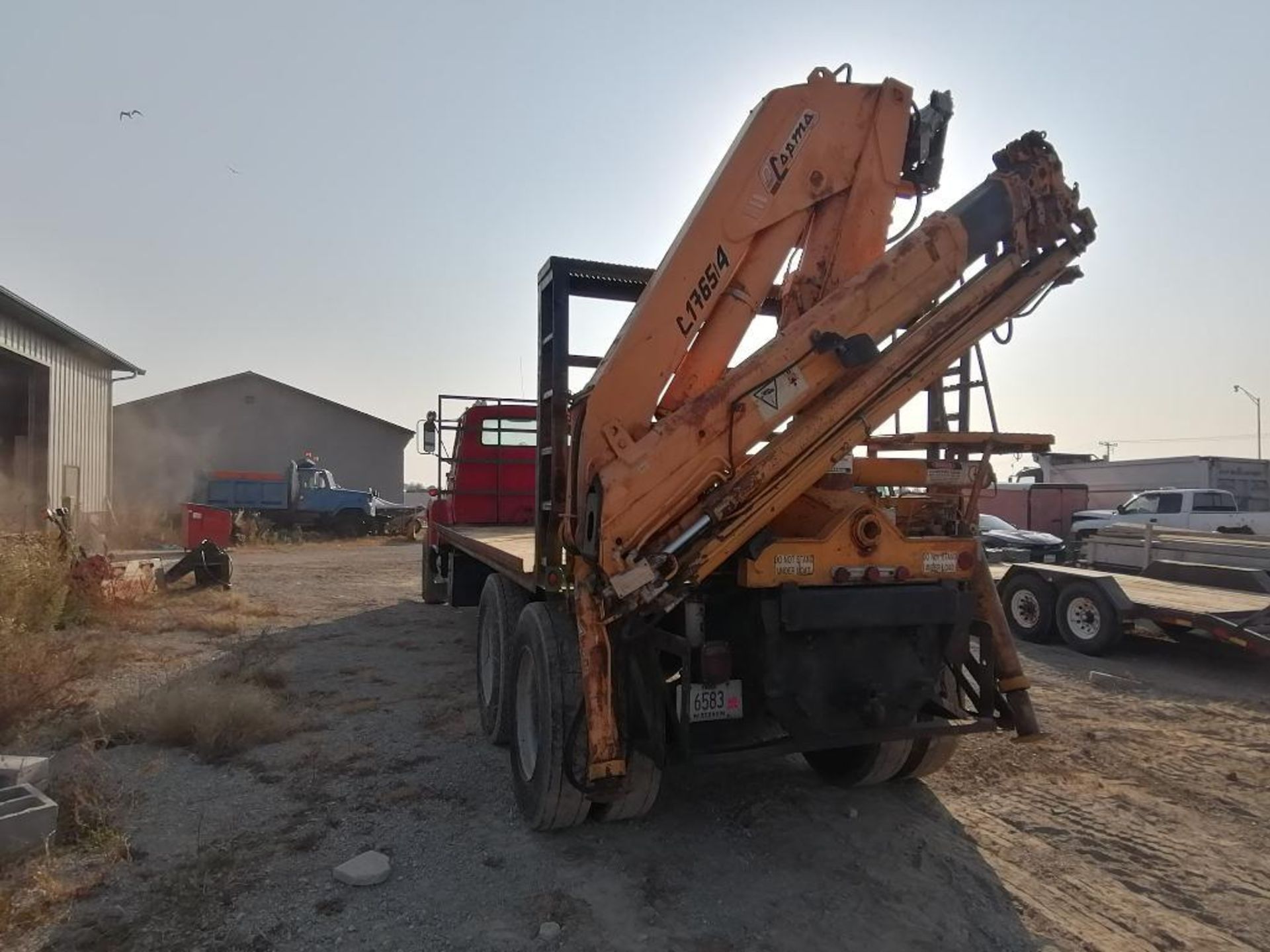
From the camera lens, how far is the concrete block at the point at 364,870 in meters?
3.71

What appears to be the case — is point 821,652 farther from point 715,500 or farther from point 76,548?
point 76,548

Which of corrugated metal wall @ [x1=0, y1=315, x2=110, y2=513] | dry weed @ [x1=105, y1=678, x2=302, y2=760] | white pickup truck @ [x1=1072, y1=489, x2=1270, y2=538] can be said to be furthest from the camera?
white pickup truck @ [x1=1072, y1=489, x2=1270, y2=538]

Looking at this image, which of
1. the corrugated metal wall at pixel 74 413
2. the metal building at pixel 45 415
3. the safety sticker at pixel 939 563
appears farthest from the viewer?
the corrugated metal wall at pixel 74 413

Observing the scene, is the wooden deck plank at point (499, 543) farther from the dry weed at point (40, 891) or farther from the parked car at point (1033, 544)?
the parked car at point (1033, 544)

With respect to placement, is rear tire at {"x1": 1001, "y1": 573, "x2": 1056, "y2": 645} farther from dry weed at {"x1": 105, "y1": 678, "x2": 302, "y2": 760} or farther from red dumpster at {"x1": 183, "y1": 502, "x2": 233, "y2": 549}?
red dumpster at {"x1": 183, "y1": 502, "x2": 233, "y2": 549}

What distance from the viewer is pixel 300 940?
3252 mm

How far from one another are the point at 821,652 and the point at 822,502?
2.50 feet

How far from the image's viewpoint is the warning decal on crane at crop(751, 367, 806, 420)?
153 inches

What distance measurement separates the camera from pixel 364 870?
3764 mm

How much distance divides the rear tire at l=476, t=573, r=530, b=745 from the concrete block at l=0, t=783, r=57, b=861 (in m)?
2.40

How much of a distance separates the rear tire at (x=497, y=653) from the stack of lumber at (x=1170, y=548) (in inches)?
375

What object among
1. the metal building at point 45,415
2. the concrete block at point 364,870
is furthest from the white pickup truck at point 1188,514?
the metal building at point 45,415

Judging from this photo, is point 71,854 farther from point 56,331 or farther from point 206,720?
point 56,331

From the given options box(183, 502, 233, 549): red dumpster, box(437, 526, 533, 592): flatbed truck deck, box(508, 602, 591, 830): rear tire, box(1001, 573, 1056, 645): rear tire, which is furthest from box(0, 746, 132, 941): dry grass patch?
box(183, 502, 233, 549): red dumpster
